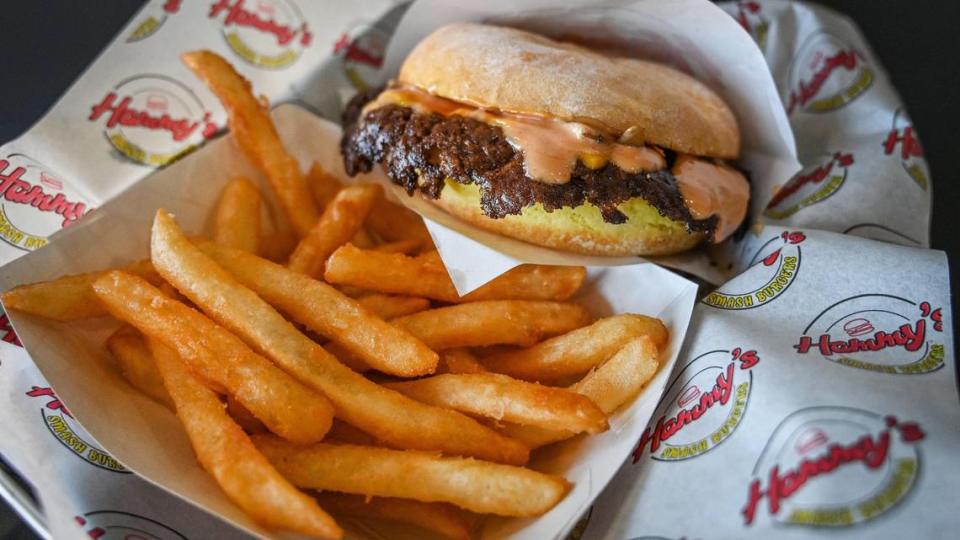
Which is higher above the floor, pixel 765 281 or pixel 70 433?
pixel 70 433

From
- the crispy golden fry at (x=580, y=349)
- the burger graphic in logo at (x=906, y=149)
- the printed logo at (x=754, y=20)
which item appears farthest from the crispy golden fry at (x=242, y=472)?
the printed logo at (x=754, y=20)

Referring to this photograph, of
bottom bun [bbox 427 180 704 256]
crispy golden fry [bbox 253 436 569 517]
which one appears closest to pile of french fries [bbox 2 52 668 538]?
crispy golden fry [bbox 253 436 569 517]

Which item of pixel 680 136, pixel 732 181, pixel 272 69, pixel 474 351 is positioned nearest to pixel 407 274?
pixel 474 351

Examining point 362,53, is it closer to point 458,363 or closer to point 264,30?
point 264,30

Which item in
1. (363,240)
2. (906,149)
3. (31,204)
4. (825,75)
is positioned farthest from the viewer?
(825,75)

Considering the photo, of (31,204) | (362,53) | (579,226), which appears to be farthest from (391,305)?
(362,53)

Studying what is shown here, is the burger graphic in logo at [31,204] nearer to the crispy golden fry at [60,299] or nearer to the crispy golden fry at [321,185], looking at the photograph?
the crispy golden fry at [60,299]

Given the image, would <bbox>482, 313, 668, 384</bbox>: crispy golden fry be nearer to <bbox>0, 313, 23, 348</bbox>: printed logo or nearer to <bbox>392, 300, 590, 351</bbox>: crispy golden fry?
<bbox>392, 300, 590, 351</bbox>: crispy golden fry
